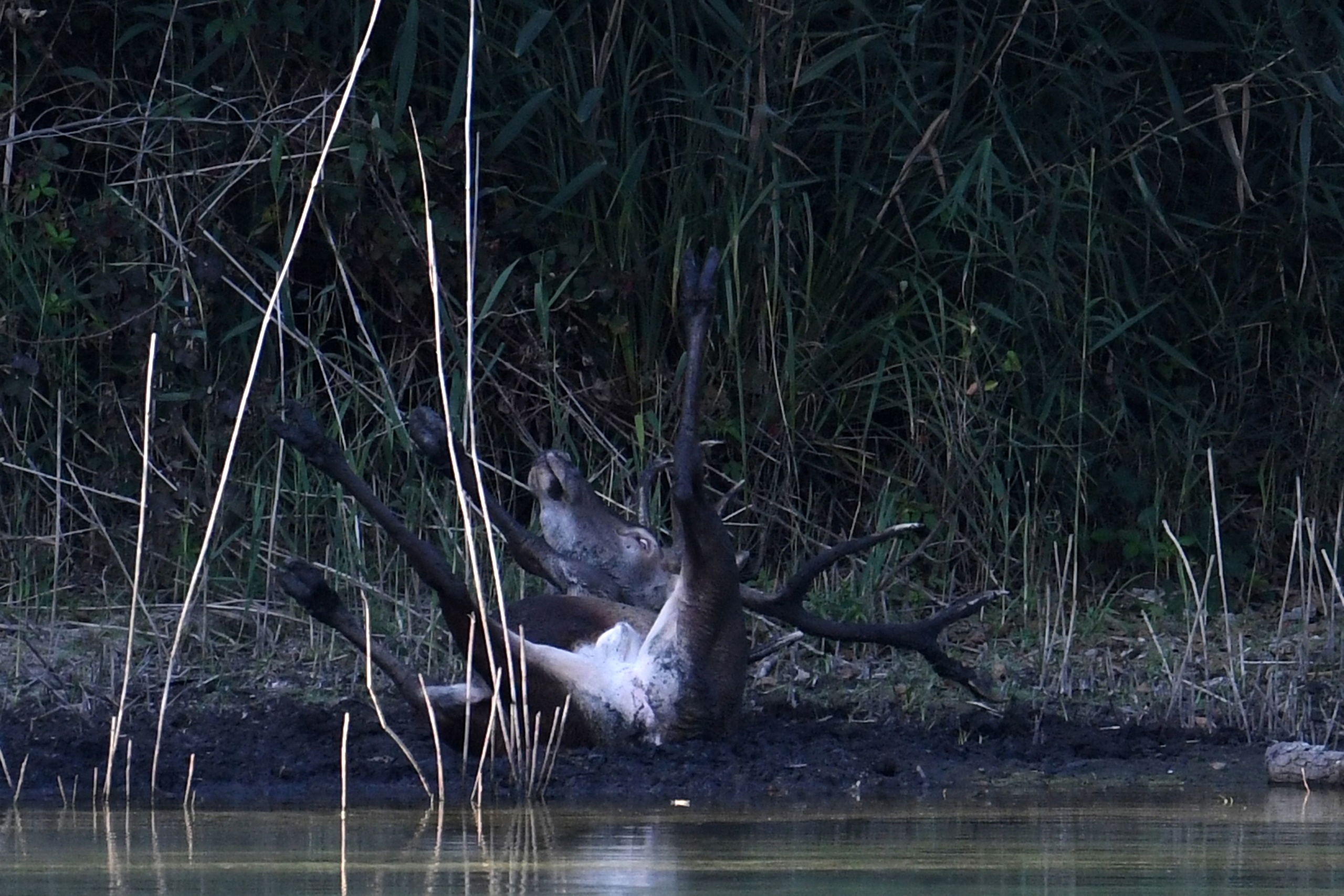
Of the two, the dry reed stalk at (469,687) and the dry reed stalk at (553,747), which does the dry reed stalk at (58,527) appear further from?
the dry reed stalk at (553,747)

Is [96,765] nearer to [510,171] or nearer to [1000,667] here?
[1000,667]

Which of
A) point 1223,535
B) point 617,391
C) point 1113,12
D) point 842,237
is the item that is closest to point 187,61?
point 617,391

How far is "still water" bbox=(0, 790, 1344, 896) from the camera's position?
2715 mm

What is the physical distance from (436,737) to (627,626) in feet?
2.57

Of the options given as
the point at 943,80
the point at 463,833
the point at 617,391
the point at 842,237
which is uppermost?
the point at 943,80

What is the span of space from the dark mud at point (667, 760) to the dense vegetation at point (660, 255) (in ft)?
4.99

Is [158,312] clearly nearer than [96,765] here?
No

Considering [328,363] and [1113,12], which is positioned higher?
[1113,12]

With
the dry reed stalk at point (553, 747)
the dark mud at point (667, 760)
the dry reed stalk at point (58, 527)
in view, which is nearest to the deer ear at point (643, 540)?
the dark mud at point (667, 760)

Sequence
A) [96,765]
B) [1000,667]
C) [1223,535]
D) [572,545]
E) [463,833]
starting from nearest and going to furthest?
[463,833]
[96,765]
[572,545]
[1000,667]
[1223,535]

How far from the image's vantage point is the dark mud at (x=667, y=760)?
4086mm

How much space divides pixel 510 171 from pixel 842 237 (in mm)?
1098

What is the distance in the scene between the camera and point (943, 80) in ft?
22.1

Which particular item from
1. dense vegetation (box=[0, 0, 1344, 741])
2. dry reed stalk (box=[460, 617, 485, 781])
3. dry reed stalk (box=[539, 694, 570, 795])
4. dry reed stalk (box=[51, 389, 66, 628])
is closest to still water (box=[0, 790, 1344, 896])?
dry reed stalk (box=[539, 694, 570, 795])
